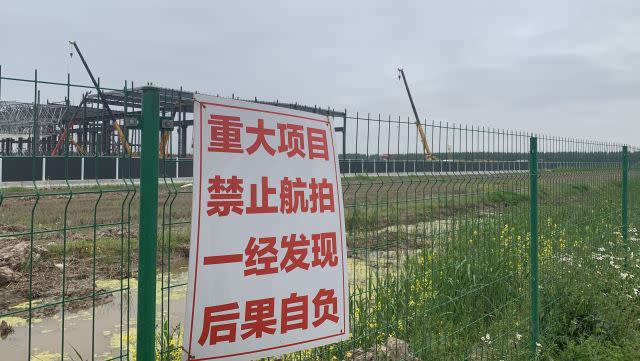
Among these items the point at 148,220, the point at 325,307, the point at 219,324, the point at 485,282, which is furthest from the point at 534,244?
the point at 148,220

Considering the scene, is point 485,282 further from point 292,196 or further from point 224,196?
point 224,196

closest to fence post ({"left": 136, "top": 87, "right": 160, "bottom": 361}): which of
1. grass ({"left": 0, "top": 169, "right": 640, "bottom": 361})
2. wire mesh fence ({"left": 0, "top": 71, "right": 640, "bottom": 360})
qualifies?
wire mesh fence ({"left": 0, "top": 71, "right": 640, "bottom": 360})

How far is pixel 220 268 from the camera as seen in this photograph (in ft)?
6.18

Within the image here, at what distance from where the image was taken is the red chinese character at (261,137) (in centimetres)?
202

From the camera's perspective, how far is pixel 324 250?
221 centimetres

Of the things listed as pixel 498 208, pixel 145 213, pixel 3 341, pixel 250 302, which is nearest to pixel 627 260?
pixel 498 208

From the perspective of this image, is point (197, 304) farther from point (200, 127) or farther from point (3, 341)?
point (3, 341)

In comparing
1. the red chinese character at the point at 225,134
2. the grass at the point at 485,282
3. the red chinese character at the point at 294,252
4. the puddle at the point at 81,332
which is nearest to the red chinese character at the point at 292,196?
the red chinese character at the point at 294,252

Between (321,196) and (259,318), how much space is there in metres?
0.57

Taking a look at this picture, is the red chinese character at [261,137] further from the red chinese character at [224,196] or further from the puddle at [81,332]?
the puddle at [81,332]

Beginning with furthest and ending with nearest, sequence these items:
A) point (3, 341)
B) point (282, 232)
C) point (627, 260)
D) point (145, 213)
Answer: point (627, 260) < point (3, 341) < point (282, 232) < point (145, 213)

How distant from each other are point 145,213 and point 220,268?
0.34m

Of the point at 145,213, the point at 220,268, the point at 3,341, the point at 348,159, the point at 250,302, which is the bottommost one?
the point at 3,341

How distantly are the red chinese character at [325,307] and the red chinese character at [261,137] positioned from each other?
24.9 inches
